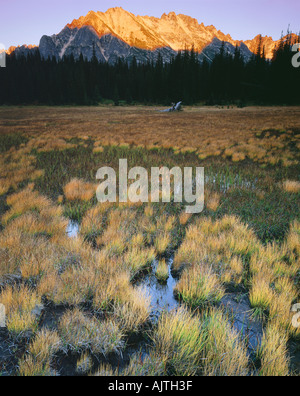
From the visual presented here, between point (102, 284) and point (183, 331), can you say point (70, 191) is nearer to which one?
point (102, 284)

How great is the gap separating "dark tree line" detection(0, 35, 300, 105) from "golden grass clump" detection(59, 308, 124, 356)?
61.4 metres

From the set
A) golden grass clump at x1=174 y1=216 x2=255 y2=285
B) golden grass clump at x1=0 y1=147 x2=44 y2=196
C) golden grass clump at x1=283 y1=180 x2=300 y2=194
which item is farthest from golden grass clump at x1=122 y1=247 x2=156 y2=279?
golden grass clump at x1=283 y1=180 x2=300 y2=194

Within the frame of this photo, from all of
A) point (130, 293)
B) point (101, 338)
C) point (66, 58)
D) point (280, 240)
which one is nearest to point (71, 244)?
point (130, 293)

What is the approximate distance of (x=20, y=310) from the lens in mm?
2047

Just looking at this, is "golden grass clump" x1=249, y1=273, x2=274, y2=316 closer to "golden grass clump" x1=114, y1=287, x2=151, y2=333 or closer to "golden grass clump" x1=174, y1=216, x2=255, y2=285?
"golden grass clump" x1=174, y1=216, x2=255, y2=285

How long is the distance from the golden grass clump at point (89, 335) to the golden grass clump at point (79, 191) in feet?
12.2

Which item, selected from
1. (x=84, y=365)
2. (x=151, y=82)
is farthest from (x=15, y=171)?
(x=151, y=82)

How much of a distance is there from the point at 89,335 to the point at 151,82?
69283 mm

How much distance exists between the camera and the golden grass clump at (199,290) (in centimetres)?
237

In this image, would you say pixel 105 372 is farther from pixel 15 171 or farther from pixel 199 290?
pixel 15 171

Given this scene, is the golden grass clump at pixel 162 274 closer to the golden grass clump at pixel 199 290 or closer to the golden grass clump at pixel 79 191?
the golden grass clump at pixel 199 290

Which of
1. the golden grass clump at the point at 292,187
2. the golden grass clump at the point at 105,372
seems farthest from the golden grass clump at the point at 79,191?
the golden grass clump at the point at 292,187

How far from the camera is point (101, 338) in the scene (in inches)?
72.1

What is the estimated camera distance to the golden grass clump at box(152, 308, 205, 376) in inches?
65.6
